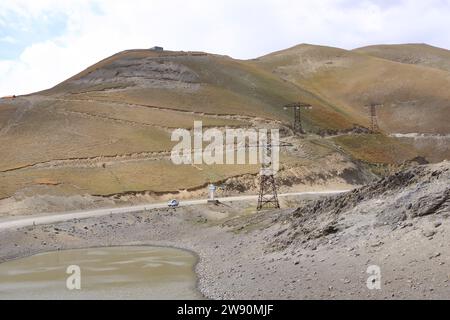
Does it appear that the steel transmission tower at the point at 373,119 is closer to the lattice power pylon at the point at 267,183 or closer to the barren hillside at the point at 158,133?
the barren hillside at the point at 158,133

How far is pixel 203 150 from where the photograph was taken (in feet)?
314

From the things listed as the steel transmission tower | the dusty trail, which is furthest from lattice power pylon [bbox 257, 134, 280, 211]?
the steel transmission tower

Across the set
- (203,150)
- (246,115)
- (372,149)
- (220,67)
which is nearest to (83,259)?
(203,150)

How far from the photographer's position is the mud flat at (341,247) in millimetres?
24594

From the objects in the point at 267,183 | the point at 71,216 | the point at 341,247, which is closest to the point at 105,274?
the point at 341,247

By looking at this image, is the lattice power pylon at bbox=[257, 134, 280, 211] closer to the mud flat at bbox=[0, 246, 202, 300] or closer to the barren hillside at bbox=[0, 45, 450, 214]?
the barren hillside at bbox=[0, 45, 450, 214]

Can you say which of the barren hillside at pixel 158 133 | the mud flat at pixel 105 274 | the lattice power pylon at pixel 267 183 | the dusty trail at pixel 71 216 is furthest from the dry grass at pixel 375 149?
the mud flat at pixel 105 274

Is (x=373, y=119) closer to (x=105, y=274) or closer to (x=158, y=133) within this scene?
(x=158, y=133)

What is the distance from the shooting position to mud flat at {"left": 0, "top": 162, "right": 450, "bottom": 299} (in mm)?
24594

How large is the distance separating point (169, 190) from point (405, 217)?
51.2 metres

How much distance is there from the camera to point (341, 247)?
29.9 m

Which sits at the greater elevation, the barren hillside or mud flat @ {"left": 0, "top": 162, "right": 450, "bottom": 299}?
the barren hillside

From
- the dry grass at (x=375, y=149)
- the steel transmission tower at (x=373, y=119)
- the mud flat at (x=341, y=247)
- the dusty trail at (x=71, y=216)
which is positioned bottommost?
the dusty trail at (x=71, y=216)

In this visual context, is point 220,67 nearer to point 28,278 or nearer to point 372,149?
point 372,149
